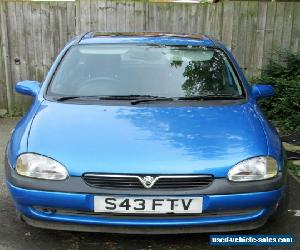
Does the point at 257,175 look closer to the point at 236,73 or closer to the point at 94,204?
the point at 94,204

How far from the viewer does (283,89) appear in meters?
7.64

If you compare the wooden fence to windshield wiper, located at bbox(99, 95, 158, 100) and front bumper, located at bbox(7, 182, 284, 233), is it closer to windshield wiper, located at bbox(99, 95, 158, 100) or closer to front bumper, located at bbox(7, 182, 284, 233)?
windshield wiper, located at bbox(99, 95, 158, 100)

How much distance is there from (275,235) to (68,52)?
8.46ft

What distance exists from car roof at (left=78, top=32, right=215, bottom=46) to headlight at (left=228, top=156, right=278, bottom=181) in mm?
1855

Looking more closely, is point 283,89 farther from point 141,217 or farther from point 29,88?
point 141,217

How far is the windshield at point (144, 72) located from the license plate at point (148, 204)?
1.29 meters

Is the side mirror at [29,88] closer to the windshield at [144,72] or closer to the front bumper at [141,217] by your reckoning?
the windshield at [144,72]

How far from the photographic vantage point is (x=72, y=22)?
788cm

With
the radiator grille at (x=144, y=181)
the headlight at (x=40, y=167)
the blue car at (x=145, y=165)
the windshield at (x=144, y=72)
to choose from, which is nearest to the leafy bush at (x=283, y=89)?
the windshield at (x=144, y=72)

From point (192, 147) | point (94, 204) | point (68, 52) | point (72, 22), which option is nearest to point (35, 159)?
point (94, 204)

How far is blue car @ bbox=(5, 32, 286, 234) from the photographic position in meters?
3.21

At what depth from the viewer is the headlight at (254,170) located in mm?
3279

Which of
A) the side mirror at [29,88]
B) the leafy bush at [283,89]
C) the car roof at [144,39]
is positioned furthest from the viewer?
the leafy bush at [283,89]

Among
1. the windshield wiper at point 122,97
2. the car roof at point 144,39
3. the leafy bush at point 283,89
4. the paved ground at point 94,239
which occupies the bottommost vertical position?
the paved ground at point 94,239
